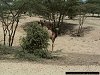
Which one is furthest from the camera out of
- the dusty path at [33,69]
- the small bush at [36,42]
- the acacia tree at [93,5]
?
the acacia tree at [93,5]

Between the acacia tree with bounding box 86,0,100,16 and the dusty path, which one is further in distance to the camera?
the acacia tree with bounding box 86,0,100,16

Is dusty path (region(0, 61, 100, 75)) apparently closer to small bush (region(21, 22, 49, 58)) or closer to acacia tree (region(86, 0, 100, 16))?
small bush (region(21, 22, 49, 58))

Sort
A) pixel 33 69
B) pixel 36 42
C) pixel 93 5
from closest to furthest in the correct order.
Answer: pixel 33 69
pixel 36 42
pixel 93 5

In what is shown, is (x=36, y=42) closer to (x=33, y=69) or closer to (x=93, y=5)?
(x=33, y=69)

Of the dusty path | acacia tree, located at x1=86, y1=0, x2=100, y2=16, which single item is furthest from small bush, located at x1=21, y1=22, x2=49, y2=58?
acacia tree, located at x1=86, y1=0, x2=100, y2=16

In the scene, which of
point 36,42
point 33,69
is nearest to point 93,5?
point 36,42

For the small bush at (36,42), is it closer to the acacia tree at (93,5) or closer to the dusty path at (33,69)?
the dusty path at (33,69)

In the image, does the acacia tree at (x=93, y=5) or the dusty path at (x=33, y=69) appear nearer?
the dusty path at (x=33, y=69)

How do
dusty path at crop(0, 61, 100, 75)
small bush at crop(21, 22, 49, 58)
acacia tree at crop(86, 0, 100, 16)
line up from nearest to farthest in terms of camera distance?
dusty path at crop(0, 61, 100, 75)
small bush at crop(21, 22, 49, 58)
acacia tree at crop(86, 0, 100, 16)

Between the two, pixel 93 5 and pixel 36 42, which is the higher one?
pixel 36 42

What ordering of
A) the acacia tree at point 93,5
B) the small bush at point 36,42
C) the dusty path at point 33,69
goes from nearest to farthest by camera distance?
the dusty path at point 33,69 → the small bush at point 36,42 → the acacia tree at point 93,5

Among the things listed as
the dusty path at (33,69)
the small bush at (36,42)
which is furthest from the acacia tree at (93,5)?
the dusty path at (33,69)

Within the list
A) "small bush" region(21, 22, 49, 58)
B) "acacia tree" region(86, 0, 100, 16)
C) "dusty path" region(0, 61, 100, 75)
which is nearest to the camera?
"dusty path" region(0, 61, 100, 75)

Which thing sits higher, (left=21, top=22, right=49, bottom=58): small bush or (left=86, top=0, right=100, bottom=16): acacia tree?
(left=21, top=22, right=49, bottom=58): small bush
